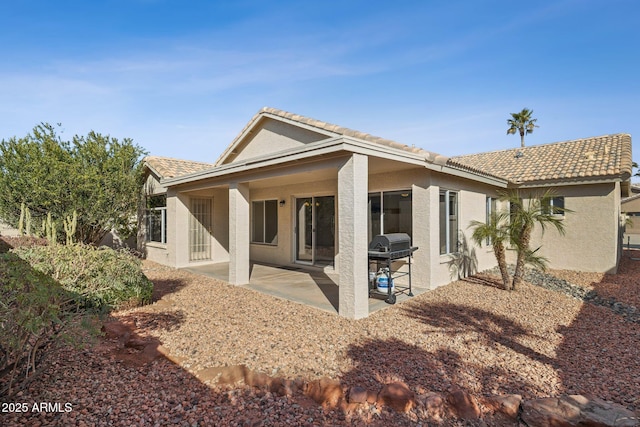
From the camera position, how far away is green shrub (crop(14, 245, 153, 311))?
245 inches

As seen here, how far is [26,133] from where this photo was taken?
536 inches

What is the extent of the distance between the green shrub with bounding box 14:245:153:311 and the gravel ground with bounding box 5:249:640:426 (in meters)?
0.42

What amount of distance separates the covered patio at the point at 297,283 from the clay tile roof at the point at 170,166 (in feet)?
14.4

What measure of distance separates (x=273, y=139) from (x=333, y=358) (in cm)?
855

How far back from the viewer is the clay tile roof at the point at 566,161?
12.3 metres

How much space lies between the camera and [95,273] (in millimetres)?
6781

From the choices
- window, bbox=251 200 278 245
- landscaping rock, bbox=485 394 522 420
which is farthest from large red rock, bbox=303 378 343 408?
window, bbox=251 200 278 245

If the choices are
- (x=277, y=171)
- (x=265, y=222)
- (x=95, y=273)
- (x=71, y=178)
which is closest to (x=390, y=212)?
(x=277, y=171)

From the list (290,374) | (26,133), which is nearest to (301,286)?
(290,374)

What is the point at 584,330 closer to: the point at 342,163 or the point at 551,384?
the point at 551,384

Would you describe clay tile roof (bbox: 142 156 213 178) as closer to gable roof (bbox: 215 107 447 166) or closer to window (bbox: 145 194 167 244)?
window (bbox: 145 194 167 244)

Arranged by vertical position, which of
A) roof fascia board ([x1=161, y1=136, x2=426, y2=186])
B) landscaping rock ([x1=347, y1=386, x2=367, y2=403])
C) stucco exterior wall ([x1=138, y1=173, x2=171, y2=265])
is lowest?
landscaping rock ([x1=347, y1=386, x2=367, y2=403])

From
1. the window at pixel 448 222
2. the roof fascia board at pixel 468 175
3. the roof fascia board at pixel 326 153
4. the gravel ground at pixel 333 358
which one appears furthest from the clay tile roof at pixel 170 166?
the window at pixel 448 222

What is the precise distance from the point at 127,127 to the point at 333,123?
10326 millimetres
